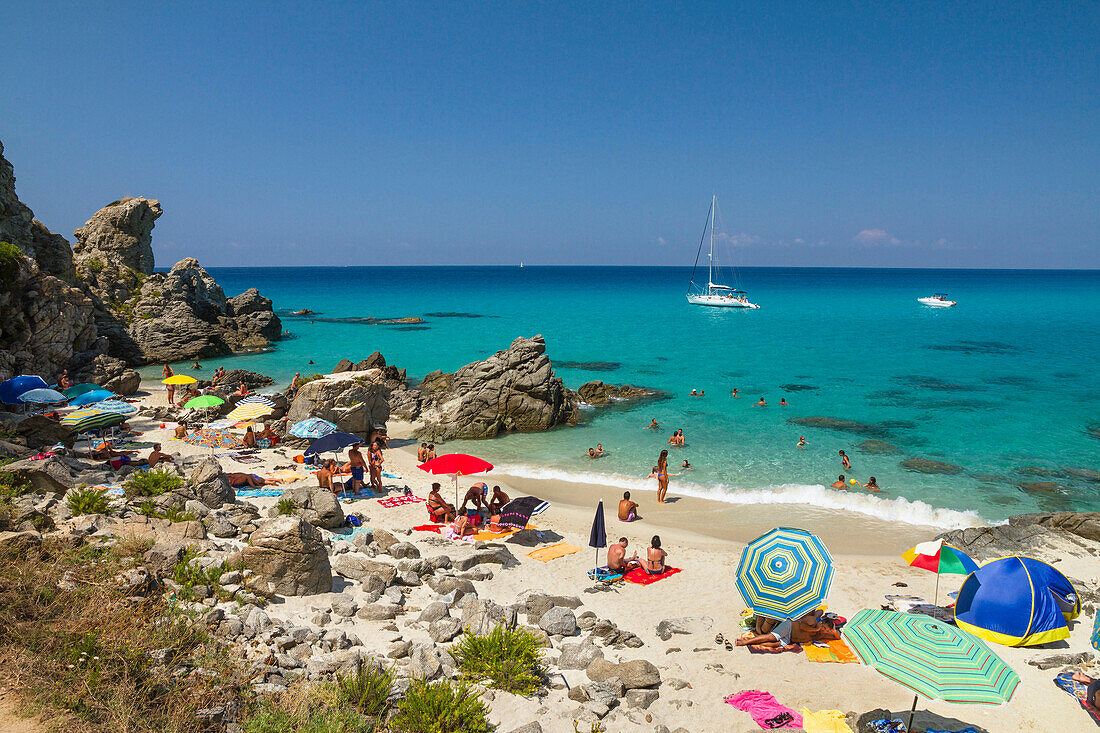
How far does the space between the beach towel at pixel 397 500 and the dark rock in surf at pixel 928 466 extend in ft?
58.3

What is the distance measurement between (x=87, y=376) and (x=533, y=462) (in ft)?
81.7

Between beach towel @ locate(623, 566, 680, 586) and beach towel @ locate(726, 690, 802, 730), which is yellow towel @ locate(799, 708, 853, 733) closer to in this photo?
beach towel @ locate(726, 690, 802, 730)

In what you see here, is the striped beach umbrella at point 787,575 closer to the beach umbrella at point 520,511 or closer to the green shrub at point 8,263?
the beach umbrella at point 520,511

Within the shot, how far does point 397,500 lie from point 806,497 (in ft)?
42.0

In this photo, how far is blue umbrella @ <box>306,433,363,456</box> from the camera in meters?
17.9

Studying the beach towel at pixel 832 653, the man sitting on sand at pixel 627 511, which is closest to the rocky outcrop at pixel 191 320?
the man sitting on sand at pixel 627 511

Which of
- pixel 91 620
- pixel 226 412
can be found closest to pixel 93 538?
pixel 91 620

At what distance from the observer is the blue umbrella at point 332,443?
17875 mm

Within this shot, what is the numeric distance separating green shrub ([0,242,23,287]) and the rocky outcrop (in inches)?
598

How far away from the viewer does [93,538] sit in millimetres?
9820

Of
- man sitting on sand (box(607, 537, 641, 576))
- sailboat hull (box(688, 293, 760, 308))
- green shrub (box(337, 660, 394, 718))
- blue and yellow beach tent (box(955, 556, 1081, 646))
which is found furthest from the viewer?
sailboat hull (box(688, 293, 760, 308))

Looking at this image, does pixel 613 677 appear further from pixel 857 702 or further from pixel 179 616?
pixel 179 616

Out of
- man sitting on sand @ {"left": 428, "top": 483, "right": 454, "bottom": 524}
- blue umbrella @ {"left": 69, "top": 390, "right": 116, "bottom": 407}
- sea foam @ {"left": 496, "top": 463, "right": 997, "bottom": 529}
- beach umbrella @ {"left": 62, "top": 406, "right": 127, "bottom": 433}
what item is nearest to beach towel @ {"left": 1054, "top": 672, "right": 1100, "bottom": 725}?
sea foam @ {"left": 496, "top": 463, "right": 997, "bottom": 529}

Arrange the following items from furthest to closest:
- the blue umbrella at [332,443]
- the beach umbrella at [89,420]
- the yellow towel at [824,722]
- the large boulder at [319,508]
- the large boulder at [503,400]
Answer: the large boulder at [503,400]
the blue umbrella at [332,443]
the beach umbrella at [89,420]
the large boulder at [319,508]
the yellow towel at [824,722]
